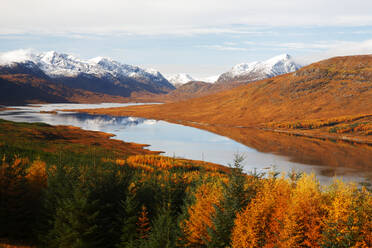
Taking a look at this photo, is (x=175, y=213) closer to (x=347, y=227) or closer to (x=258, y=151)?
(x=347, y=227)

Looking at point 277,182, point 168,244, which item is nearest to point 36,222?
point 168,244

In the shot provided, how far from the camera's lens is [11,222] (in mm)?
34656

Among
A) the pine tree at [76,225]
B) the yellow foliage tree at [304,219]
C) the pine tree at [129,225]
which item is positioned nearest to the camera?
the yellow foliage tree at [304,219]

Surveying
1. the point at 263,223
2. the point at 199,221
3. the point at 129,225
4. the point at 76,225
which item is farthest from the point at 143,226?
the point at 263,223

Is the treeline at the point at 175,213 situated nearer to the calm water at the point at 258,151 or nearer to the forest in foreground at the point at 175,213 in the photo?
the forest in foreground at the point at 175,213

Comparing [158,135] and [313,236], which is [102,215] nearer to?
[313,236]

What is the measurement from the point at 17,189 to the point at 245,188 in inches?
920

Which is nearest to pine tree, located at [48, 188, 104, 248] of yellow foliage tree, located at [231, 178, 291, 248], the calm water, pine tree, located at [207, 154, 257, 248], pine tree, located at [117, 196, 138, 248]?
pine tree, located at [117, 196, 138, 248]

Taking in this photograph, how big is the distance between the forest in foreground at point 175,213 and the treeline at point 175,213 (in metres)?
0.08

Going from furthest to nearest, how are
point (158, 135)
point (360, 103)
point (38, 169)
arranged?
1. point (360, 103)
2. point (158, 135)
3. point (38, 169)

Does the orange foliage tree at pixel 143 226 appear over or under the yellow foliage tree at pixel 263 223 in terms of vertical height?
under

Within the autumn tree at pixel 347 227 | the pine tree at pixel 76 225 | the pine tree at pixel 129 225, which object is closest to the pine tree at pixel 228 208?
the autumn tree at pixel 347 227

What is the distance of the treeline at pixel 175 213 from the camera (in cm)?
2480

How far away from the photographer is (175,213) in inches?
1492
